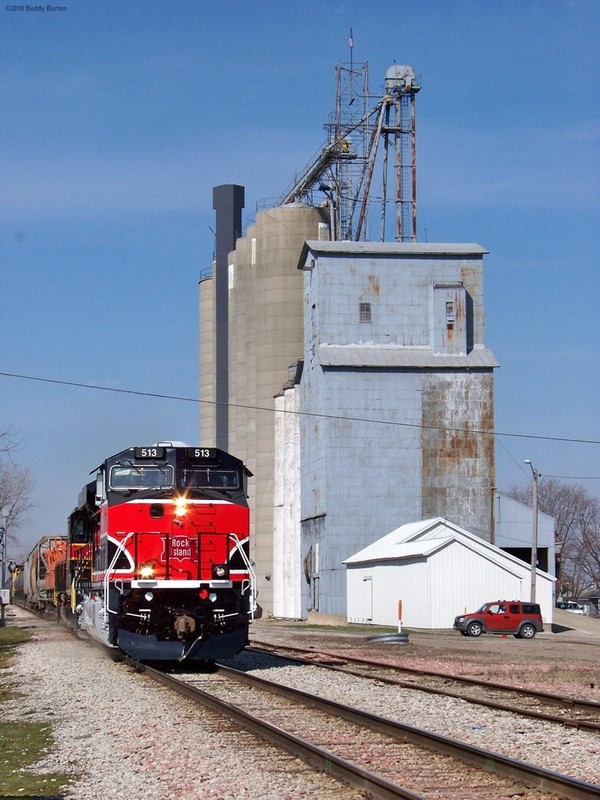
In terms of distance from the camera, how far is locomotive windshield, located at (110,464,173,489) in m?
21.2

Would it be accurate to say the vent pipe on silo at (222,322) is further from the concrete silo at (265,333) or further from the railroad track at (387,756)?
the railroad track at (387,756)

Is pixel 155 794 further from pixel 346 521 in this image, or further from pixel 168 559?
pixel 346 521

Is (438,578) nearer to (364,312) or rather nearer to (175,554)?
(364,312)

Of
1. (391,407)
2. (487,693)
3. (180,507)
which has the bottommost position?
(487,693)

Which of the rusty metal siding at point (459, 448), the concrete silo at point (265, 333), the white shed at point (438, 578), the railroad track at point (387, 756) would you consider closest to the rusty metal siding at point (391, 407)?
the rusty metal siding at point (459, 448)

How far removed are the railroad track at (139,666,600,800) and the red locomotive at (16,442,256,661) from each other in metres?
3.30

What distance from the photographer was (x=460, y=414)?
61781 millimetres

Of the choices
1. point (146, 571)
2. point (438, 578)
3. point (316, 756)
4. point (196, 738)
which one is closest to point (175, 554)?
point (146, 571)

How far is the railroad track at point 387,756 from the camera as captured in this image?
9867 millimetres

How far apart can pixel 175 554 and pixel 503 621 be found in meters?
29.0

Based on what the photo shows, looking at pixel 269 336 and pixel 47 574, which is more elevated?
pixel 269 336

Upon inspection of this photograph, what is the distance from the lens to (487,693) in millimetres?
18578

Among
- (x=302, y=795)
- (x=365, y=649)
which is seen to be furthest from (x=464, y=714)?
(x=365, y=649)

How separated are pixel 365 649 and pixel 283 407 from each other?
131ft
